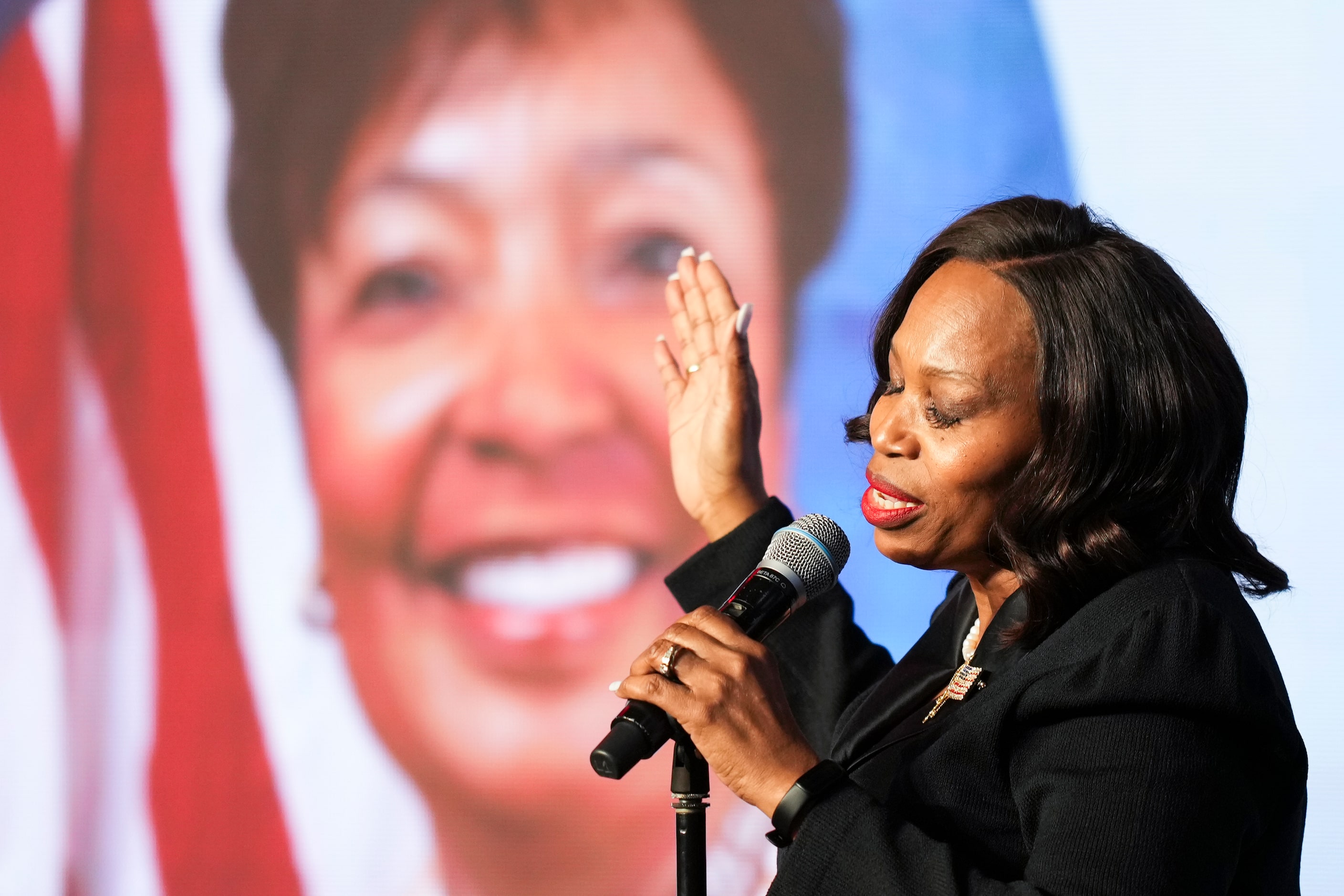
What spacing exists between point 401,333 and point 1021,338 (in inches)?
59.1

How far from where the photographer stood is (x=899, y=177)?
2.26 meters

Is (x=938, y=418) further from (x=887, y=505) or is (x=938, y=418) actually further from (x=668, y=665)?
(x=668, y=665)

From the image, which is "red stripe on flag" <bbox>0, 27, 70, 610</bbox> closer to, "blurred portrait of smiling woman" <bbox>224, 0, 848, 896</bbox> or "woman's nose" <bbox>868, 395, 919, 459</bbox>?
"blurred portrait of smiling woman" <bbox>224, 0, 848, 896</bbox>

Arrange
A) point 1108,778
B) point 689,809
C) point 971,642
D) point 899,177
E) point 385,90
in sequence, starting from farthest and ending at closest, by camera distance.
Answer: point 385,90 → point 899,177 → point 971,642 → point 689,809 → point 1108,778

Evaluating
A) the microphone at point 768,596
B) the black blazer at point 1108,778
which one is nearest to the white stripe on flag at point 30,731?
the microphone at point 768,596

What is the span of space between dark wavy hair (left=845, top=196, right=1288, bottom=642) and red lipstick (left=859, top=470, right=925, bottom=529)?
9 centimetres

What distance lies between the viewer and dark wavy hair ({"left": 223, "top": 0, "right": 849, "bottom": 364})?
7.52 ft

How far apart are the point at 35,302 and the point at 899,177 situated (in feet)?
5.85

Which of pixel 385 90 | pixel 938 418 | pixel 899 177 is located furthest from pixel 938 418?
pixel 385 90

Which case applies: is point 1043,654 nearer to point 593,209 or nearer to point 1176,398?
point 1176,398

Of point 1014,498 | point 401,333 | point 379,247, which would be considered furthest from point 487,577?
point 1014,498

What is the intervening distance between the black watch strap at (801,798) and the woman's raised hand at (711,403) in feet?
1.74

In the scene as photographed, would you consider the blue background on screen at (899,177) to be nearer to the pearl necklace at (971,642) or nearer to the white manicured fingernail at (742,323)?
the white manicured fingernail at (742,323)

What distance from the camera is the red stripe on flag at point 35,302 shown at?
7.84ft
